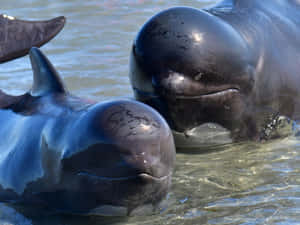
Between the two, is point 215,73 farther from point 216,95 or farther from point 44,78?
point 44,78

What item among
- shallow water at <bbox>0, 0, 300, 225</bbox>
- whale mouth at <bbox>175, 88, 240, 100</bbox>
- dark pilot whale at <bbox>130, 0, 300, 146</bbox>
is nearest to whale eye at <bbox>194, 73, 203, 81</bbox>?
dark pilot whale at <bbox>130, 0, 300, 146</bbox>

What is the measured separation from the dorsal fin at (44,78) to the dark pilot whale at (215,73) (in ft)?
1.68

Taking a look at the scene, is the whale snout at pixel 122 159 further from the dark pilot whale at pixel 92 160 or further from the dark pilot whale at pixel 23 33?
the dark pilot whale at pixel 23 33

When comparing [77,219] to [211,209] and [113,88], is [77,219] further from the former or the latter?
[113,88]

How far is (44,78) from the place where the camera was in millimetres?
4059

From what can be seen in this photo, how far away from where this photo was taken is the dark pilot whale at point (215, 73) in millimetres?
4000

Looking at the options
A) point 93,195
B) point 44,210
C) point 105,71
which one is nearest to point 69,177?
point 93,195

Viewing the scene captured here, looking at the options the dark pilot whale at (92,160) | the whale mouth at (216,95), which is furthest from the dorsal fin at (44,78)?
the whale mouth at (216,95)

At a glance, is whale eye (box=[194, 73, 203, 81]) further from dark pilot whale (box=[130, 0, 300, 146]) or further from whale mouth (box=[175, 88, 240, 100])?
whale mouth (box=[175, 88, 240, 100])

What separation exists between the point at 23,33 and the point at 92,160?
7.47 feet

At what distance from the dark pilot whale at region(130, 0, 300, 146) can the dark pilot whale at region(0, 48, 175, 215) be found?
25.1 inches

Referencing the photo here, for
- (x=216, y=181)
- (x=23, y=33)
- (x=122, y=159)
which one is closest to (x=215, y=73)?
(x=216, y=181)

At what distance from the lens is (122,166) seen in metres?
2.97

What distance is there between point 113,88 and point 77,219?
3.32m
